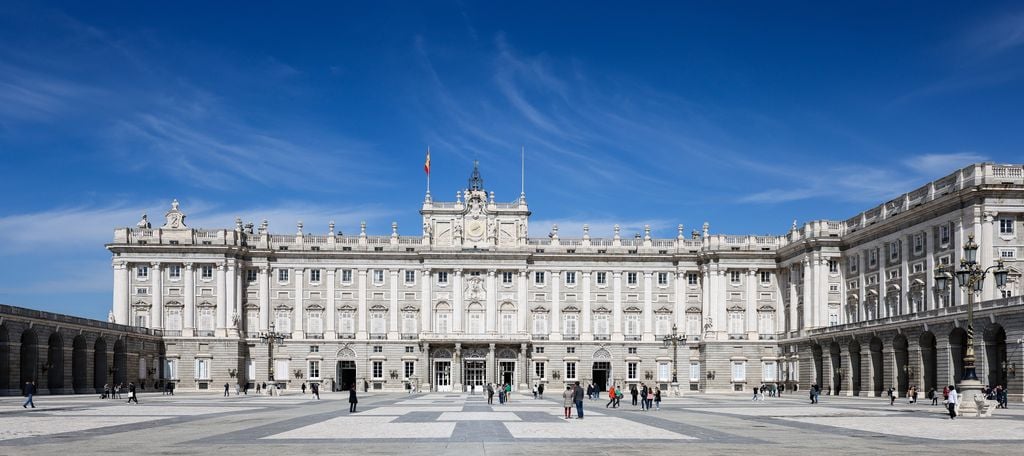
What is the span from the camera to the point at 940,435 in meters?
34.0

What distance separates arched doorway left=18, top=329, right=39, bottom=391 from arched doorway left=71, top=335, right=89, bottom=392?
9.27 metres

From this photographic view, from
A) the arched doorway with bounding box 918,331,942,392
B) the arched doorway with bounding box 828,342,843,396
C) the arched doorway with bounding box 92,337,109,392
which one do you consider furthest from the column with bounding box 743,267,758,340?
the arched doorway with bounding box 92,337,109,392

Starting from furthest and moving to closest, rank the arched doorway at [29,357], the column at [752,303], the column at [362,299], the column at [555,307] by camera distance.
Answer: the column at [555,307], the column at [362,299], the column at [752,303], the arched doorway at [29,357]

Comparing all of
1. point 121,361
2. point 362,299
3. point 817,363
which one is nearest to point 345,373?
point 362,299

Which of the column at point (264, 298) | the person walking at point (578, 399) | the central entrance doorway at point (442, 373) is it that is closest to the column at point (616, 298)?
the central entrance doorway at point (442, 373)

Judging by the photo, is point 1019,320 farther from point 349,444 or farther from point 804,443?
point 349,444

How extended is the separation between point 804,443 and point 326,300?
81.2 metres

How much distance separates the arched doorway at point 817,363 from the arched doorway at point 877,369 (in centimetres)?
1072

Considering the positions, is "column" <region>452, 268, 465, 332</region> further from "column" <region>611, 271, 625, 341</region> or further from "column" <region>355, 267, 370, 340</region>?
"column" <region>611, 271, 625, 341</region>

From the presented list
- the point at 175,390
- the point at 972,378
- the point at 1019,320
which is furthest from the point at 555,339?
the point at 972,378

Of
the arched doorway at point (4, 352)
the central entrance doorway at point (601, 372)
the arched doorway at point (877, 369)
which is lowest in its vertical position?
the central entrance doorway at point (601, 372)

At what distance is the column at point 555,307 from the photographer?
10850cm

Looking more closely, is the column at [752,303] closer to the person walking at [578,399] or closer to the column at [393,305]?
the column at [393,305]

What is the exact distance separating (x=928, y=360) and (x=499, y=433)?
4584 centimetres
